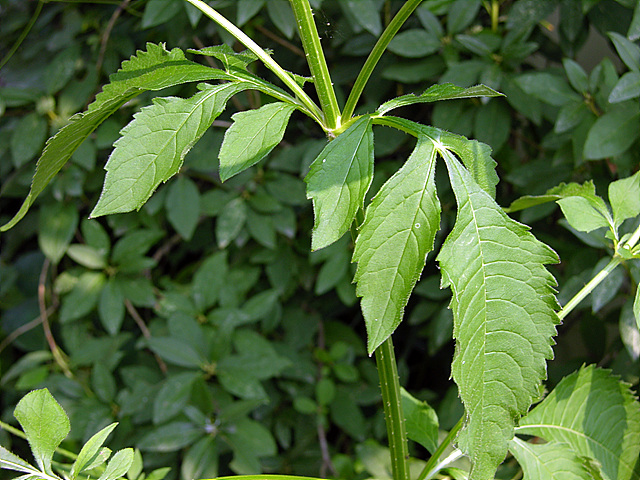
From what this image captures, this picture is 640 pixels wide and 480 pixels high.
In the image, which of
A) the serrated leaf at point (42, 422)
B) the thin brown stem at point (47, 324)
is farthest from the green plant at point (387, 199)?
the thin brown stem at point (47, 324)

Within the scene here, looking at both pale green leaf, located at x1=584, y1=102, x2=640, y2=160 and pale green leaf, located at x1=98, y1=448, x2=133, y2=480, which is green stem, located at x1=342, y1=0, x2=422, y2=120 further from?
pale green leaf, located at x1=584, y1=102, x2=640, y2=160

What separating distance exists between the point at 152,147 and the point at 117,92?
0.14 feet

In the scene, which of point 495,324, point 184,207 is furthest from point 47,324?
point 495,324

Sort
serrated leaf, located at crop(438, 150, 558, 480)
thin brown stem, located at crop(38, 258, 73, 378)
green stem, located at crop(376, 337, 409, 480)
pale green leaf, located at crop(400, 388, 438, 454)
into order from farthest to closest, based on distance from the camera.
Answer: thin brown stem, located at crop(38, 258, 73, 378) < pale green leaf, located at crop(400, 388, 438, 454) < green stem, located at crop(376, 337, 409, 480) < serrated leaf, located at crop(438, 150, 558, 480)

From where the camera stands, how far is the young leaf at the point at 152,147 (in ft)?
1.06

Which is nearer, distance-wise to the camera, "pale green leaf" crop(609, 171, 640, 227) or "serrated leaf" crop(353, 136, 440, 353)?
"serrated leaf" crop(353, 136, 440, 353)

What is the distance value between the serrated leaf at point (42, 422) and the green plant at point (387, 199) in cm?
14

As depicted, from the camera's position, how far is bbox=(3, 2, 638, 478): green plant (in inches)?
11.5

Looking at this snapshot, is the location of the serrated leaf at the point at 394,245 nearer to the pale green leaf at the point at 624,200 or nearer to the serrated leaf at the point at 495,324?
the serrated leaf at the point at 495,324

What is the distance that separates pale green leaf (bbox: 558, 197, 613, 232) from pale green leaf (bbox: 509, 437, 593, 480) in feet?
0.60

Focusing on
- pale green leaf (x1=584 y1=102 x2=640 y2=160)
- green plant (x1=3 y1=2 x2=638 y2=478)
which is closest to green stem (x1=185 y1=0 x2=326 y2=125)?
green plant (x1=3 y1=2 x2=638 y2=478)

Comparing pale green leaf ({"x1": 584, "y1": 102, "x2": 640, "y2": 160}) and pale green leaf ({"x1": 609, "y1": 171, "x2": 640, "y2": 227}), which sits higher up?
pale green leaf ({"x1": 609, "y1": 171, "x2": 640, "y2": 227})

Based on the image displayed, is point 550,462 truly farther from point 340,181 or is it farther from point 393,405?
point 340,181

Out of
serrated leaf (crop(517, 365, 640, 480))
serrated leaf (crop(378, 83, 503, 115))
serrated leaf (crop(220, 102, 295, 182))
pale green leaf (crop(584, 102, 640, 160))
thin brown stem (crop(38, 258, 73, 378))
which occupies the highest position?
serrated leaf (crop(378, 83, 503, 115))
